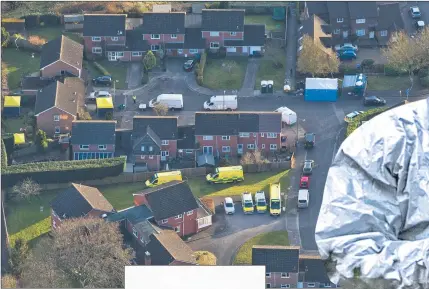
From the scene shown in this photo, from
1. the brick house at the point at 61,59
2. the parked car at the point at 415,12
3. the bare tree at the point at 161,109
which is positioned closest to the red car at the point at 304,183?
the bare tree at the point at 161,109

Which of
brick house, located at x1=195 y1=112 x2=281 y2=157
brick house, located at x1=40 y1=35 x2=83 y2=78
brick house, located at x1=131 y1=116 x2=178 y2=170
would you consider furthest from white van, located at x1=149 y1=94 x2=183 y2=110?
brick house, located at x1=40 y1=35 x2=83 y2=78

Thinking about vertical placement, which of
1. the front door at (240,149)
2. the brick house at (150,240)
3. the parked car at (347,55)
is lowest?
the brick house at (150,240)

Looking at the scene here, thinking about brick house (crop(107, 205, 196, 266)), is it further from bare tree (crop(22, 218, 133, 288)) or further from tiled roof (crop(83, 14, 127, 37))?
tiled roof (crop(83, 14, 127, 37))

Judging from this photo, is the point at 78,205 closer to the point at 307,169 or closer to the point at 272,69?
the point at 307,169

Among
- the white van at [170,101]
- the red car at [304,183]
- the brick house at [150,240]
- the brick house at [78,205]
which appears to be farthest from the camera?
the white van at [170,101]

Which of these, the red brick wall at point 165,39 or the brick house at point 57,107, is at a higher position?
the red brick wall at point 165,39

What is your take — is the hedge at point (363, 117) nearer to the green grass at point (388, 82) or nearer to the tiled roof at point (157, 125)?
the green grass at point (388, 82)
